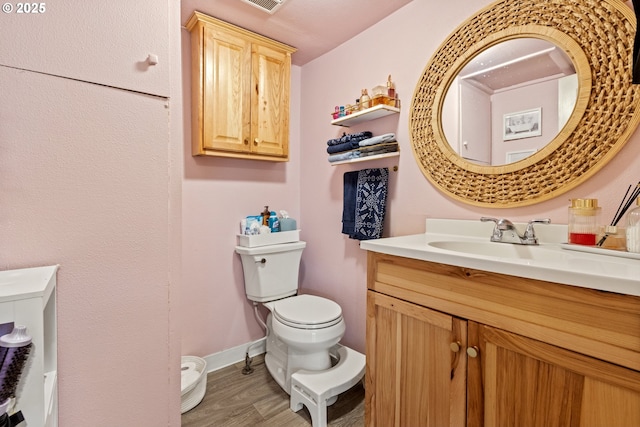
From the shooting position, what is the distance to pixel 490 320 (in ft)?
2.88

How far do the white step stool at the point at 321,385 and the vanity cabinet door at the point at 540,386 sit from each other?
720 mm

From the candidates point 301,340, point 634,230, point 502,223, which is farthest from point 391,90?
point 301,340

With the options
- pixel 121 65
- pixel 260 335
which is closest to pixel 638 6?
pixel 121 65

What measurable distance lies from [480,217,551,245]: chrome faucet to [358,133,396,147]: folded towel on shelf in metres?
0.66

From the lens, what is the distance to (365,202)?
5.83 feet

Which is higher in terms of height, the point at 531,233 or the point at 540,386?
the point at 531,233

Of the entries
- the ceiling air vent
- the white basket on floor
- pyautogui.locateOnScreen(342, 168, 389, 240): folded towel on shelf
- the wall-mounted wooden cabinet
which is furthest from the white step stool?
the ceiling air vent

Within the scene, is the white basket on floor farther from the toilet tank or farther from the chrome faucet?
the chrome faucet

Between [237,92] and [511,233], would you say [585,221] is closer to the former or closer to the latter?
[511,233]

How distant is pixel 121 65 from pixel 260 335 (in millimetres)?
1887

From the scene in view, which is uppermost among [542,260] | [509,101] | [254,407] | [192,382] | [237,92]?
[237,92]

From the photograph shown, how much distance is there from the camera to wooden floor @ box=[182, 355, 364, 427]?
58.6 inches

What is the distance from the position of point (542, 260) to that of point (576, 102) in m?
0.61

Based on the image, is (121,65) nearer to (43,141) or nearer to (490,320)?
(43,141)
